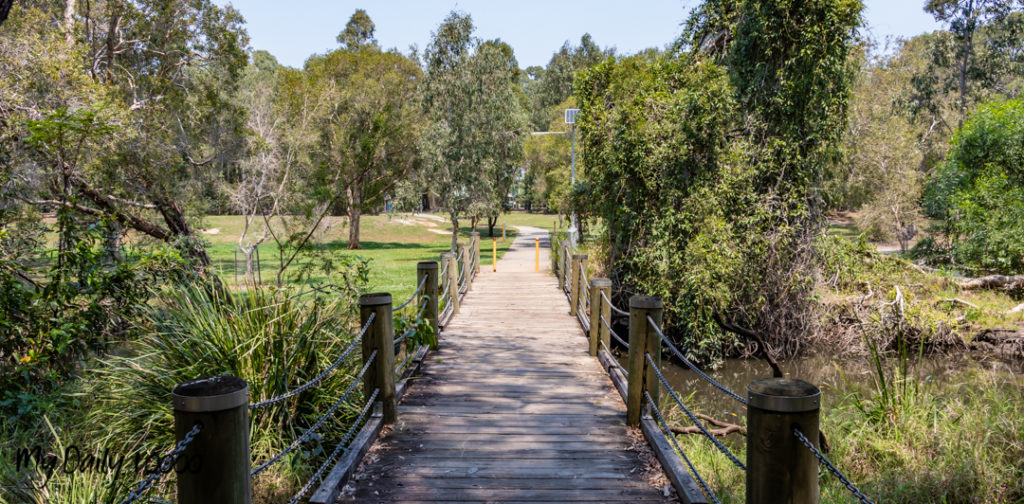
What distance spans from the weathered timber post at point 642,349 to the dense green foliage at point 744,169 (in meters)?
7.15

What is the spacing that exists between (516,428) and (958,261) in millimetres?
19926

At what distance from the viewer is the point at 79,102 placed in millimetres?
10352

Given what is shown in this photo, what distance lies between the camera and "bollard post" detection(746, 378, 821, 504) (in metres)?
2.53

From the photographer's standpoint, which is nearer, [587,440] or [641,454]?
[641,454]

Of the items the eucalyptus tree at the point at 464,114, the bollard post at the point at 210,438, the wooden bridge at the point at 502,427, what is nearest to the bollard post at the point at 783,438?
the wooden bridge at the point at 502,427

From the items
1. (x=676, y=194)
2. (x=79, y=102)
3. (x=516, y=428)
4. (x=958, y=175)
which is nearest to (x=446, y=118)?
(x=676, y=194)

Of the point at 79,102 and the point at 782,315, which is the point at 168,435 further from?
the point at 782,315

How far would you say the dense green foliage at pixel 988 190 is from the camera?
55.3 ft

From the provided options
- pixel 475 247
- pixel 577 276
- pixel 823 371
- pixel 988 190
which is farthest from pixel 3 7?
pixel 988 190

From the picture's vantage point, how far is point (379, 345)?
16.9ft

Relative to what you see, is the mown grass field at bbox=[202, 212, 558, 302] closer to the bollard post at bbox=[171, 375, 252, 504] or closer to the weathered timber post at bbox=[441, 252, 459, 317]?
the weathered timber post at bbox=[441, 252, 459, 317]

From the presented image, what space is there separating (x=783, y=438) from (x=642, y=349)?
2702 mm

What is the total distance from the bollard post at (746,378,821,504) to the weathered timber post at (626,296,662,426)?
2505 mm

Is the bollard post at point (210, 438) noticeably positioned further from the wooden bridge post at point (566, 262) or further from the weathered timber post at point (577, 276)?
the wooden bridge post at point (566, 262)
